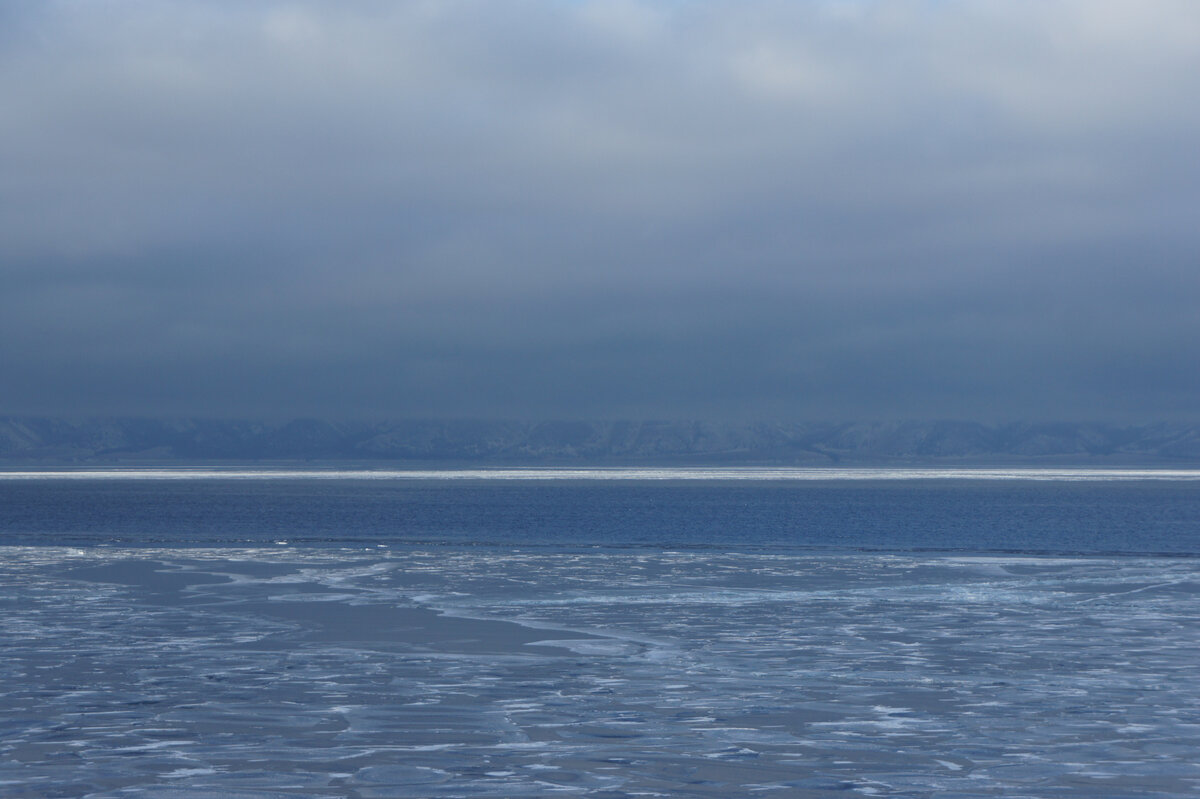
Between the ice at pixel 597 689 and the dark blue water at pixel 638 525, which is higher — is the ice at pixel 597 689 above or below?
above

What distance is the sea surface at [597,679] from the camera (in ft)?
31.7

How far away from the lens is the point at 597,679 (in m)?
14.1

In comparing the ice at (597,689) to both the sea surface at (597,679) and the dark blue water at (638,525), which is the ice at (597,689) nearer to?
the sea surface at (597,679)

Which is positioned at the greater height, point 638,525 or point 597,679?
point 597,679

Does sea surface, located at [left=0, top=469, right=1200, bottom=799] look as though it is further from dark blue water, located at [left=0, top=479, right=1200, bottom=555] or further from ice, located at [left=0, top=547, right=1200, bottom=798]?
dark blue water, located at [left=0, top=479, right=1200, bottom=555]

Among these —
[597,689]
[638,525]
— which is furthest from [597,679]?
[638,525]

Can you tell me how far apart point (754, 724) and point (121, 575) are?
2038cm

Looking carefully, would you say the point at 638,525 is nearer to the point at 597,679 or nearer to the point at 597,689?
the point at 597,679

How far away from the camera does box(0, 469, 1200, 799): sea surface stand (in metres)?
9.66

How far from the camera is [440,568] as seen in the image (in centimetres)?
3097

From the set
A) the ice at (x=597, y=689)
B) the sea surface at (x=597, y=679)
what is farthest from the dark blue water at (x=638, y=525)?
the ice at (x=597, y=689)

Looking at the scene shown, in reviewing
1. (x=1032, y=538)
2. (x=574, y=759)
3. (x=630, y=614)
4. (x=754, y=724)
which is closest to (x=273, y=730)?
(x=574, y=759)

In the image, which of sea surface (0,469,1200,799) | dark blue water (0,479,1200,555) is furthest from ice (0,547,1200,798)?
→ dark blue water (0,479,1200,555)

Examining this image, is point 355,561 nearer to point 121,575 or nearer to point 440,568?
point 440,568
